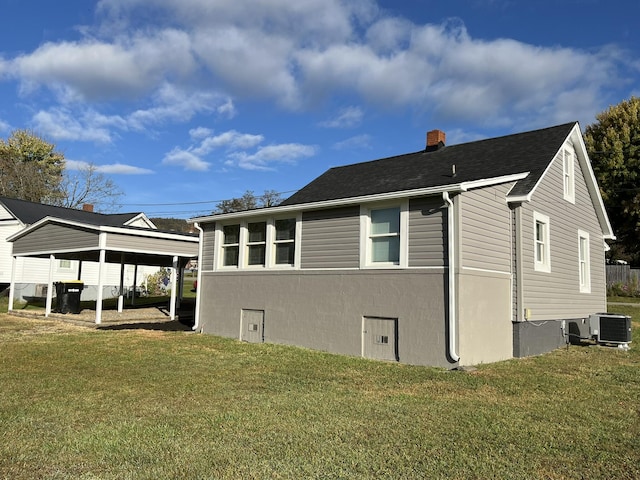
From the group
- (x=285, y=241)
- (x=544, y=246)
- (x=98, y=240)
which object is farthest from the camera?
(x=98, y=240)

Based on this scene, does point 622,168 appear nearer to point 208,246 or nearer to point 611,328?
point 611,328

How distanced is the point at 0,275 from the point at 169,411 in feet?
74.7

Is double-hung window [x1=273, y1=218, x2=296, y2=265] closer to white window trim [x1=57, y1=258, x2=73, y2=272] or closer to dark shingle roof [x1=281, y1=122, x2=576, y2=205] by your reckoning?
dark shingle roof [x1=281, y1=122, x2=576, y2=205]

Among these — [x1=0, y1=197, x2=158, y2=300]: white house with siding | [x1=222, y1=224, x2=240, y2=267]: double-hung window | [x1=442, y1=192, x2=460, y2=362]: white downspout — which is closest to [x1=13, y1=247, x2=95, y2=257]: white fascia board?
[x1=0, y1=197, x2=158, y2=300]: white house with siding

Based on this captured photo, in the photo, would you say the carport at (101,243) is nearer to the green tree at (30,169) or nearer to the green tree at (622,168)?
the green tree at (30,169)

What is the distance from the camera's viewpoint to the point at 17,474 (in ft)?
12.2

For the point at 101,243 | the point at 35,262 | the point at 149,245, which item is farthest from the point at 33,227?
the point at 35,262

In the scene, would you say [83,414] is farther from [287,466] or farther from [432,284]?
[432,284]

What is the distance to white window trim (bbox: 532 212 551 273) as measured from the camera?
36.5 ft

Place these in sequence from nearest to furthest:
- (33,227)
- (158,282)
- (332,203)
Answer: (332,203) → (33,227) → (158,282)

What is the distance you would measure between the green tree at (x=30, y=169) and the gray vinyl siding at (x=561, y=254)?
39439mm

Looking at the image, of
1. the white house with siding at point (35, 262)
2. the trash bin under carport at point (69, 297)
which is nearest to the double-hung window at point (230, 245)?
the trash bin under carport at point (69, 297)

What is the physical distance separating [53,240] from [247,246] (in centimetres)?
858

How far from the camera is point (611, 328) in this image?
11945mm
